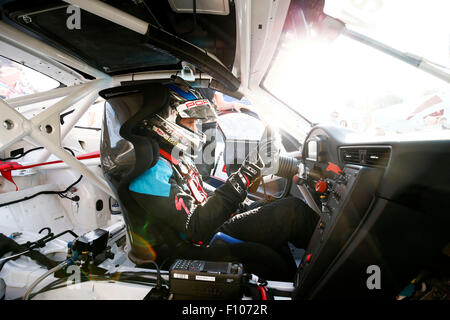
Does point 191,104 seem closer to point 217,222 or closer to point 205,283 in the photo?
point 217,222

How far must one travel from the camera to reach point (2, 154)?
2.00 meters

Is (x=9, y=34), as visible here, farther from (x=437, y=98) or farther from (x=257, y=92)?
(x=437, y=98)

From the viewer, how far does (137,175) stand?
1.12 m

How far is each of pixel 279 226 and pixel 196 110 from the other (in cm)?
98

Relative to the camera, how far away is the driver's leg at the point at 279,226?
53.1 inches

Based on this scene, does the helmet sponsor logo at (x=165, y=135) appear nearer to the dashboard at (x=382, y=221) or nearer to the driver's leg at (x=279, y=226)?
the driver's leg at (x=279, y=226)

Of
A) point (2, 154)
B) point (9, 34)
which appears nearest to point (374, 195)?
point (9, 34)

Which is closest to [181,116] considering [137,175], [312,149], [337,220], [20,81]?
[137,175]

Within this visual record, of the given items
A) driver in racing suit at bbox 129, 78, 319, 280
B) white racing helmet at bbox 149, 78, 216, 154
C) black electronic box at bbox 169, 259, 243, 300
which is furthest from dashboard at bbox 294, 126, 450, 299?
white racing helmet at bbox 149, 78, 216, 154

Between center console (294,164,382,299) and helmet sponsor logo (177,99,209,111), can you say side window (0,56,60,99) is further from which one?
center console (294,164,382,299)

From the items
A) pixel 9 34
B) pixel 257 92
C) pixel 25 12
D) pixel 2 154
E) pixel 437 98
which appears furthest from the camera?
pixel 437 98

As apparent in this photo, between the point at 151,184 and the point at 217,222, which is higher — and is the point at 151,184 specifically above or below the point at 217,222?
above

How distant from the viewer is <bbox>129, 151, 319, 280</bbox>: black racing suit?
3.77 ft

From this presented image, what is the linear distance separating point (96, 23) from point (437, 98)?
122 inches
